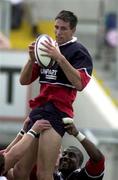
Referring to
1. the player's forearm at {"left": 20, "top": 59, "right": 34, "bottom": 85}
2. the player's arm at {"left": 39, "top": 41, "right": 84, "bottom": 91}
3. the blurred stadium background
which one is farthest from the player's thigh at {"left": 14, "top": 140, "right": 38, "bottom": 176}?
the blurred stadium background

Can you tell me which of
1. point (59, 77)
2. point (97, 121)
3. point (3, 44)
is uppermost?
point (59, 77)

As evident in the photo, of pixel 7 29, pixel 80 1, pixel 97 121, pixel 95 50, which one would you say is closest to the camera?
pixel 97 121

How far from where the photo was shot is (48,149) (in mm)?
6754

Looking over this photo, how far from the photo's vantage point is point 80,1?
19.4m

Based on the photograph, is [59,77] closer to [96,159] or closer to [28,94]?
[96,159]

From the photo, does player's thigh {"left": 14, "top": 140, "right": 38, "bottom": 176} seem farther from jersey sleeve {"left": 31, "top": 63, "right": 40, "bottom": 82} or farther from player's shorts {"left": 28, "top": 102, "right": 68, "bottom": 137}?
jersey sleeve {"left": 31, "top": 63, "right": 40, "bottom": 82}

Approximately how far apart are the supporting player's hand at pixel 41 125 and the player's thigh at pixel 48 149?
30 mm

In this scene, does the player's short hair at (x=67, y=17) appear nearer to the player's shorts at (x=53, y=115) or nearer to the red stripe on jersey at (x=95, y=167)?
the player's shorts at (x=53, y=115)

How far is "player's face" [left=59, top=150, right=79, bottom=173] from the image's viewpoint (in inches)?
297

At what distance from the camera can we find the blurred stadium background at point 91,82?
13000mm

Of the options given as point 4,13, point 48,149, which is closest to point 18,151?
point 48,149

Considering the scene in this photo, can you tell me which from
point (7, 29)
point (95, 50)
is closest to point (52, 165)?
point (7, 29)

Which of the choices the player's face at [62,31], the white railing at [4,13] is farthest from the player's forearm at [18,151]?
the white railing at [4,13]

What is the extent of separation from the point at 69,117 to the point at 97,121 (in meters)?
7.48
